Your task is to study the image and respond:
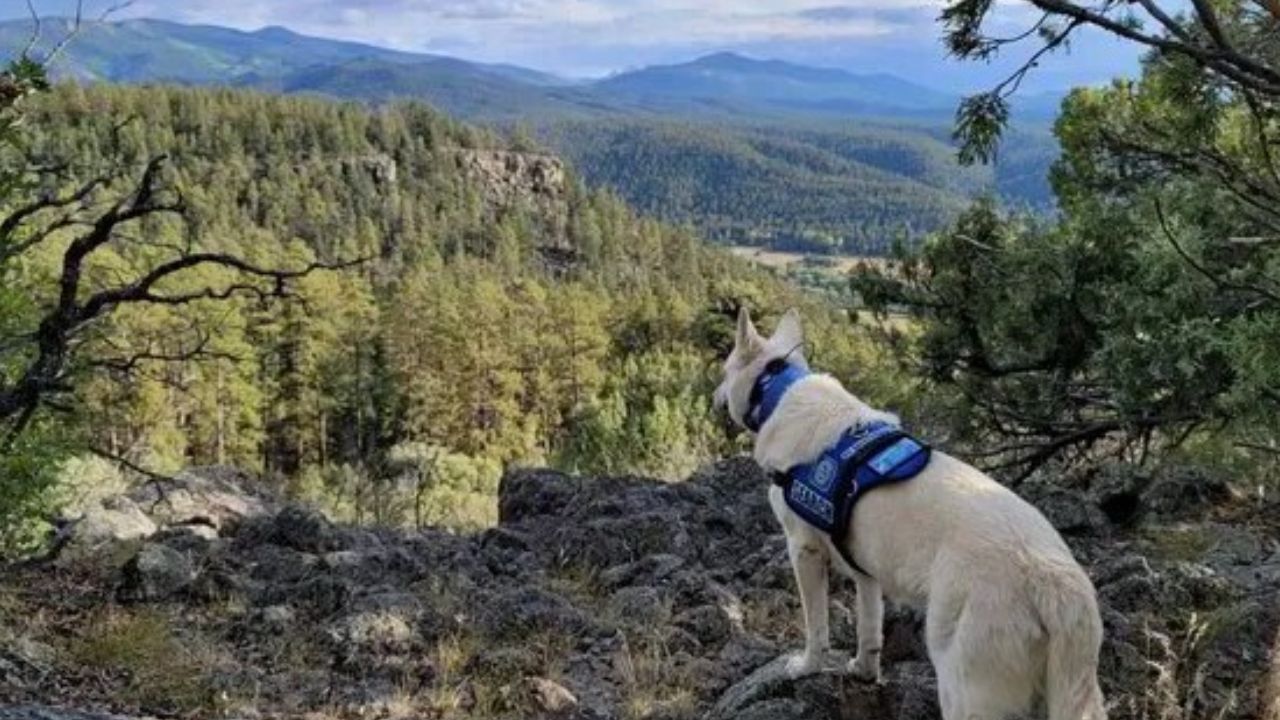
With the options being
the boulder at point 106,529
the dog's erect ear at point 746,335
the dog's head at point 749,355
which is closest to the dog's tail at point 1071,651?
the dog's head at point 749,355

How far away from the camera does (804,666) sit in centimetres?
492

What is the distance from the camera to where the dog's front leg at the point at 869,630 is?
486 centimetres

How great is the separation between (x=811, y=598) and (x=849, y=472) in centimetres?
76

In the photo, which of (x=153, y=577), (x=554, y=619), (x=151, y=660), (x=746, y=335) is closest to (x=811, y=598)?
(x=746, y=335)

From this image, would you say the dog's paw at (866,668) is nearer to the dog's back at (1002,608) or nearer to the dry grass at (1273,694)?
the dog's back at (1002,608)

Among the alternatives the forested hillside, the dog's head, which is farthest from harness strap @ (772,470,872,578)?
the forested hillside

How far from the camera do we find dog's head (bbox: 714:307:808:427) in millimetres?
5363

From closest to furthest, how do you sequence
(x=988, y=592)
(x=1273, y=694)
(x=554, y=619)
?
1. (x=988, y=592)
2. (x=1273, y=694)
3. (x=554, y=619)

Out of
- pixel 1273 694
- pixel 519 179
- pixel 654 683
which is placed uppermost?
pixel 1273 694

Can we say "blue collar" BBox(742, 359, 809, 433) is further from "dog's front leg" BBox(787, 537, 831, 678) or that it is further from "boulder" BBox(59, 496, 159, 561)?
"boulder" BBox(59, 496, 159, 561)

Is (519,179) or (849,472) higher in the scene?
(849,472)

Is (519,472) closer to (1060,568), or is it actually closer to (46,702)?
(46,702)

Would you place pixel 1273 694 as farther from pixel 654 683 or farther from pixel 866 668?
pixel 654 683

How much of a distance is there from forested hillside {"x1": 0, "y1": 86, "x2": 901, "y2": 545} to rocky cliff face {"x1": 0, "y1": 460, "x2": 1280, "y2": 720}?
1243mm
